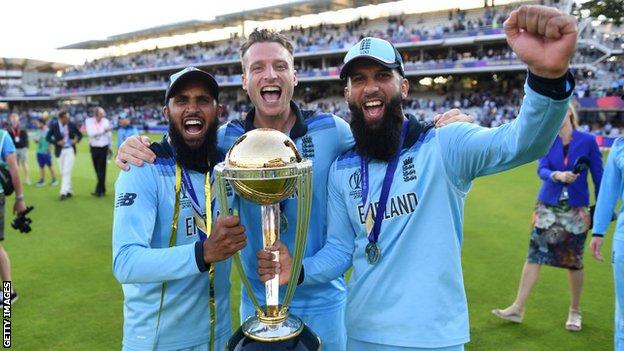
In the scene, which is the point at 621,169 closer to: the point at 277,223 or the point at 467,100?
the point at 277,223

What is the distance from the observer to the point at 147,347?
7.53ft

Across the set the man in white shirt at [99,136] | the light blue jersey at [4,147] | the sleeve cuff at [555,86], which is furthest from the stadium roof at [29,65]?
the sleeve cuff at [555,86]

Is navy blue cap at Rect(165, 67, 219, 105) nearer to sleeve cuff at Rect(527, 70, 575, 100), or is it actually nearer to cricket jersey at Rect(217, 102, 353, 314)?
cricket jersey at Rect(217, 102, 353, 314)

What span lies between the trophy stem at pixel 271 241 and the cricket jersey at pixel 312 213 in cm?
55

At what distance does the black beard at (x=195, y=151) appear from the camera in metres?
2.29

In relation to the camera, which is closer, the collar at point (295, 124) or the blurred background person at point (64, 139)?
the collar at point (295, 124)

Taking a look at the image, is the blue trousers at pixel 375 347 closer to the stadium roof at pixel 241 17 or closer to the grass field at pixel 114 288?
the grass field at pixel 114 288

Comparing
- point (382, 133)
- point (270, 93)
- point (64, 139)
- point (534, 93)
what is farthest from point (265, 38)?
point (64, 139)

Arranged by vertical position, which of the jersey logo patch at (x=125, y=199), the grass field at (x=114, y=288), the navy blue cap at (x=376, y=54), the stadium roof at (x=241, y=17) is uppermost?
the stadium roof at (x=241, y=17)

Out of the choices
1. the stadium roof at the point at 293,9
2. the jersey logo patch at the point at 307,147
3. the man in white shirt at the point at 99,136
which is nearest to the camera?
→ the jersey logo patch at the point at 307,147

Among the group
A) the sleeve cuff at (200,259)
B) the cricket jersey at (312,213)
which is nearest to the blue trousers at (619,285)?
the cricket jersey at (312,213)

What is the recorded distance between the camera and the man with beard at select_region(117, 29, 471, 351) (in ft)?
8.14

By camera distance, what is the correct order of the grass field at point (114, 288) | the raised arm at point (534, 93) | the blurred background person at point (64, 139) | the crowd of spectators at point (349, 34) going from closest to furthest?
the raised arm at point (534, 93) → the grass field at point (114, 288) → the blurred background person at point (64, 139) → the crowd of spectators at point (349, 34)

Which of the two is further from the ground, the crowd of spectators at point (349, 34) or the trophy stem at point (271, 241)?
the crowd of spectators at point (349, 34)
